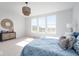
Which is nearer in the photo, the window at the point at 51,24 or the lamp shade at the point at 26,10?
the lamp shade at the point at 26,10

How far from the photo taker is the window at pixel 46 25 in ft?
7.90

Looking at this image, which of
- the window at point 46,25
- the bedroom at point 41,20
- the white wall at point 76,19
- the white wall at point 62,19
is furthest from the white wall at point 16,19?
the white wall at point 76,19

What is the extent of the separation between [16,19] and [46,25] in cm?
88

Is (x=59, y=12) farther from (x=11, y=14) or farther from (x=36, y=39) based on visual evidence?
(x=11, y=14)

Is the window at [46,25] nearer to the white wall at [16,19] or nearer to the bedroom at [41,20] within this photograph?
the bedroom at [41,20]

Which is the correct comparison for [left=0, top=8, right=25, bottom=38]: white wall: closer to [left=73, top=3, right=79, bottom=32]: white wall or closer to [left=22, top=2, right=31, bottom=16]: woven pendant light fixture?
[left=22, top=2, right=31, bottom=16]: woven pendant light fixture

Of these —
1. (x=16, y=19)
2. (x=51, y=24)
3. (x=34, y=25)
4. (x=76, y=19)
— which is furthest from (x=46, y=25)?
(x=16, y=19)

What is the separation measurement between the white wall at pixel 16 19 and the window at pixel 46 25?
15.6 inches

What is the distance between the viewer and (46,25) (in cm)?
241

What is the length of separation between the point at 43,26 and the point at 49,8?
47 cm

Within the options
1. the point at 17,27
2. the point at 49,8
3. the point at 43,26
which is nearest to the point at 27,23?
the point at 17,27

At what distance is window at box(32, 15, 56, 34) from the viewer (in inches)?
94.8

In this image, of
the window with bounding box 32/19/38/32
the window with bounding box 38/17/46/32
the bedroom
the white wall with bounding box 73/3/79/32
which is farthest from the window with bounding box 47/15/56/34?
the white wall with bounding box 73/3/79/32

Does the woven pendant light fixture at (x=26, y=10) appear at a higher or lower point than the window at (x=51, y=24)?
higher
